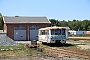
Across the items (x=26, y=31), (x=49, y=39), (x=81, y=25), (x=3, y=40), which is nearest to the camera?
(x=49, y=39)

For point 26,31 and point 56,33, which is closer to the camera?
point 56,33

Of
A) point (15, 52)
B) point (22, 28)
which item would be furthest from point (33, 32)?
point (15, 52)

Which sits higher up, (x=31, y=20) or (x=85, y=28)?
(x=31, y=20)

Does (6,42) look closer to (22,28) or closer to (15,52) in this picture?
(15,52)

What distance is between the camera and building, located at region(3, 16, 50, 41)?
1661 inches

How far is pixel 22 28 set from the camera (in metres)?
43.1

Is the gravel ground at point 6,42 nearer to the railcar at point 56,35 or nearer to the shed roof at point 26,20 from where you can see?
the railcar at point 56,35

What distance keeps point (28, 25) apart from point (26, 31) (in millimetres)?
1319

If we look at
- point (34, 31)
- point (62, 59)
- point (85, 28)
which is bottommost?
point (85, 28)

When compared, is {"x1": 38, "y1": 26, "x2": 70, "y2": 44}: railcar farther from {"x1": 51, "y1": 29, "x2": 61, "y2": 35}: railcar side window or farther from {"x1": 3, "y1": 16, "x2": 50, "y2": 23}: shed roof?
{"x1": 3, "y1": 16, "x2": 50, "y2": 23}: shed roof

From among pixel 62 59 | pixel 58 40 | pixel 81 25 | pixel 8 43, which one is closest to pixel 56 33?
pixel 58 40

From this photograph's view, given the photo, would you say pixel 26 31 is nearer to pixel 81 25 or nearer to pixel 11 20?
pixel 11 20

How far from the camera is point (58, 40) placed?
1001 inches

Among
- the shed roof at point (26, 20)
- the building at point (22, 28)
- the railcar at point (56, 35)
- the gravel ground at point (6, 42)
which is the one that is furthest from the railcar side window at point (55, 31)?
the shed roof at point (26, 20)
